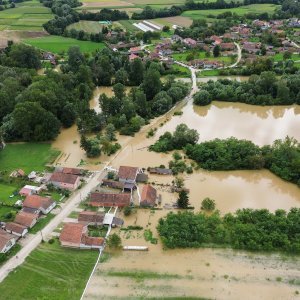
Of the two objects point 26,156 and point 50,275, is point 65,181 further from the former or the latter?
point 50,275

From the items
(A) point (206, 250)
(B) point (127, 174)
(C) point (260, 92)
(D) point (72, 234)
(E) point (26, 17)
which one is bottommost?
(A) point (206, 250)

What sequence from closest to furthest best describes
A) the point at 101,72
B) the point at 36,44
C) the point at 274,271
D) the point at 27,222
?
the point at 274,271
the point at 27,222
the point at 101,72
the point at 36,44

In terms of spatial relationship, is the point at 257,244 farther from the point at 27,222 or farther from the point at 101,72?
the point at 101,72

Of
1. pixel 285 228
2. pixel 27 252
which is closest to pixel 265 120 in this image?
pixel 285 228

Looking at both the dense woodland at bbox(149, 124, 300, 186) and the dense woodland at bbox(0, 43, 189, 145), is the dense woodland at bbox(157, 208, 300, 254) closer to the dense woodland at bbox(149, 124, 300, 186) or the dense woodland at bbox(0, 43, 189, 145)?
the dense woodland at bbox(149, 124, 300, 186)

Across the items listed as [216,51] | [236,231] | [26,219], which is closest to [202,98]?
[216,51]

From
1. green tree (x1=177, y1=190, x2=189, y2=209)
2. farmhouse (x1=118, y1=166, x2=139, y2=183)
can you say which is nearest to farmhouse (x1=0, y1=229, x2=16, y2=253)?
farmhouse (x1=118, y1=166, x2=139, y2=183)
